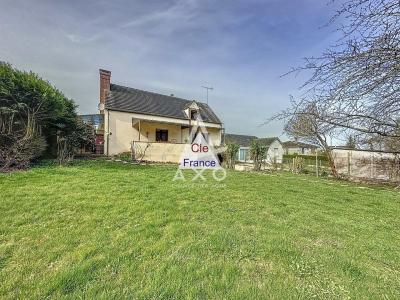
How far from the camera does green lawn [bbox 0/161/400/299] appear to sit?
2.31 m

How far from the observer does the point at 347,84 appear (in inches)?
102

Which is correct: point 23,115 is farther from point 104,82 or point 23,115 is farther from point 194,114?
point 194,114

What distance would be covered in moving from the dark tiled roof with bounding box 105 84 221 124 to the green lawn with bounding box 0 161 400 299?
15795 mm

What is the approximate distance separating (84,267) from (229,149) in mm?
13492

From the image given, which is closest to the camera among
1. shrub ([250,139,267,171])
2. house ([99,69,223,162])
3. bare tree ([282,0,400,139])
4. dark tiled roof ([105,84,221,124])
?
bare tree ([282,0,400,139])

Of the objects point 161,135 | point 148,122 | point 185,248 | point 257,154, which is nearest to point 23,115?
point 148,122

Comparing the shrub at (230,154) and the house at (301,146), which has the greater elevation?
the house at (301,146)

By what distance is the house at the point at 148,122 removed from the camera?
17.3 m

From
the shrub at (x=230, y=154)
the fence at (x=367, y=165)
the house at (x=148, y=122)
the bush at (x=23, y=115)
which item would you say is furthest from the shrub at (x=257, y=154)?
the bush at (x=23, y=115)

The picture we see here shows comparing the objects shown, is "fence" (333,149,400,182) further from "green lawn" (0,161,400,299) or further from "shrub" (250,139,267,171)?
"green lawn" (0,161,400,299)

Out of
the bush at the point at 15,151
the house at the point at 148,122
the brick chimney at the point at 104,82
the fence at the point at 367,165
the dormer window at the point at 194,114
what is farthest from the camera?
the dormer window at the point at 194,114

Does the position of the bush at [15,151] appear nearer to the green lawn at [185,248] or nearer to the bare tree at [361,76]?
the green lawn at [185,248]

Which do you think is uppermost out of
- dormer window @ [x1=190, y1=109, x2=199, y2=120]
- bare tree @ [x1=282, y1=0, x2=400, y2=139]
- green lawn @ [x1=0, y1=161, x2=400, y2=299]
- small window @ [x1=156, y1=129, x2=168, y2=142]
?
dormer window @ [x1=190, y1=109, x2=199, y2=120]

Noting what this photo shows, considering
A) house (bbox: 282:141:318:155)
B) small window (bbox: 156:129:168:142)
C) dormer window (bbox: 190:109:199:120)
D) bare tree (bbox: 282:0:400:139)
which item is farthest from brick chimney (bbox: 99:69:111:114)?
bare tree (bbox: 282:0:400:139)
